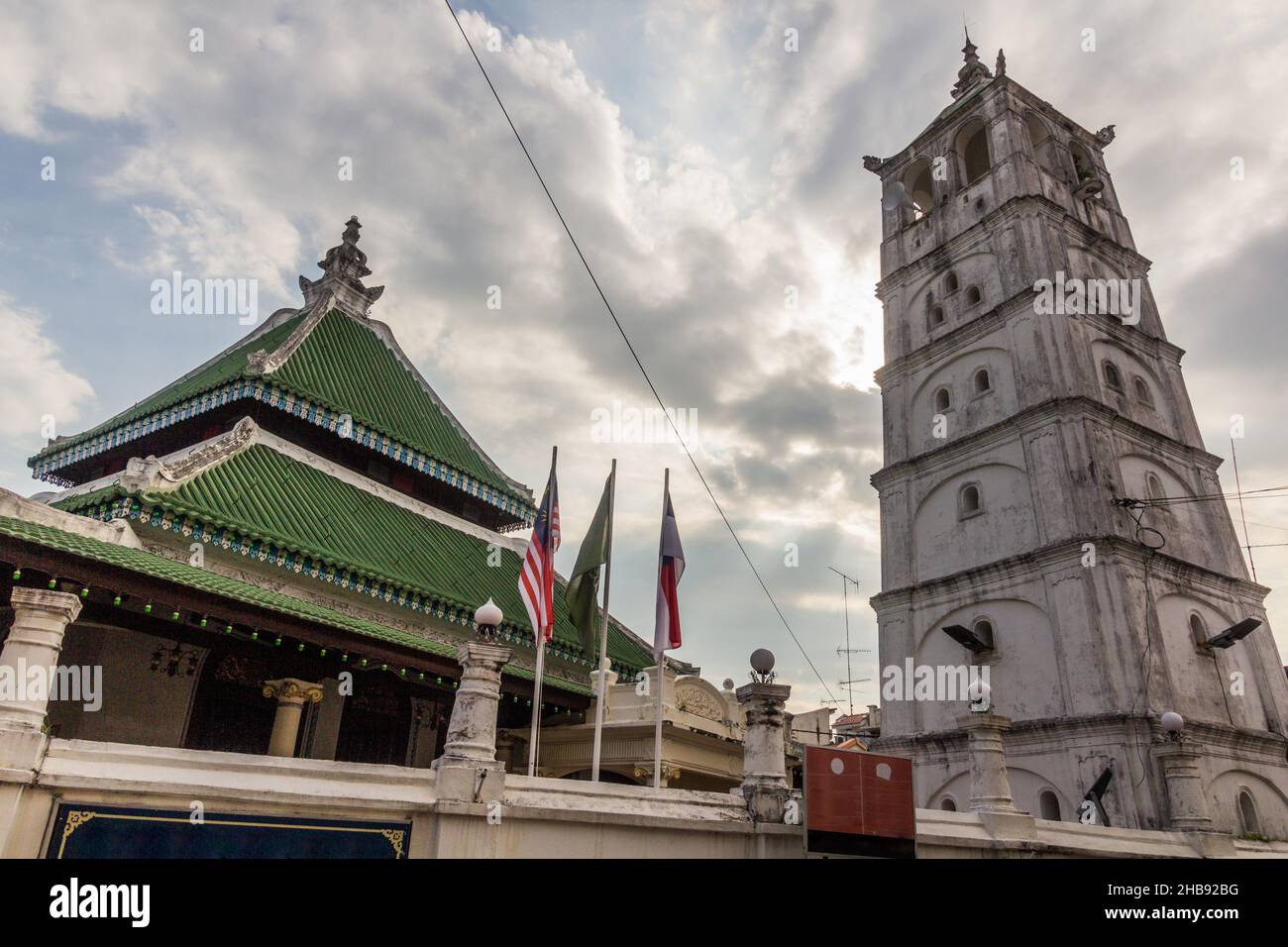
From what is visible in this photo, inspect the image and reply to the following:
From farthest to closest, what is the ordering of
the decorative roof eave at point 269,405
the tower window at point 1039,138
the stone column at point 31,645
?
the tower window at point 1039,138 → the decorative roof eave at point 269,405 → the stone column at point 31,645

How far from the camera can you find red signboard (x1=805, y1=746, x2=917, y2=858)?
10500 mm

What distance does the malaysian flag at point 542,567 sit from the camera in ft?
42.7

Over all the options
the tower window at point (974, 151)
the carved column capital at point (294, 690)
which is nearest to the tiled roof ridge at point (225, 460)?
the carved column capital at point (294, 690)

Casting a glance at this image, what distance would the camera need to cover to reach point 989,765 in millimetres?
13672

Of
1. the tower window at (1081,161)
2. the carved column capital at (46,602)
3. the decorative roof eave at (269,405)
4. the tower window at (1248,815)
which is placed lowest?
the tower window at (1248,815)

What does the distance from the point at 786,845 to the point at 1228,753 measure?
14.2 metres

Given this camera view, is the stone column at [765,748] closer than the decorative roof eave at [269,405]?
Yes

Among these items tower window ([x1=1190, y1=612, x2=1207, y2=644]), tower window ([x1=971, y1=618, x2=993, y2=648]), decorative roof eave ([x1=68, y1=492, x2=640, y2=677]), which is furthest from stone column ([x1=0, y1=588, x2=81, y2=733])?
tower window ([x1=1190, y1=612, x2=1207, y2=644])

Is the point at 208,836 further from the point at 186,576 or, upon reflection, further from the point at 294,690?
the point at 294,690

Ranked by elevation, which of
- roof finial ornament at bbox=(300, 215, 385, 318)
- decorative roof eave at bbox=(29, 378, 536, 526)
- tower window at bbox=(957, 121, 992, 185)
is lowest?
decorative roof eave at bbox=(29, 378, 536, 526)

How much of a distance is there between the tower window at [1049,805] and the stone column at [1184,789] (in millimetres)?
3062

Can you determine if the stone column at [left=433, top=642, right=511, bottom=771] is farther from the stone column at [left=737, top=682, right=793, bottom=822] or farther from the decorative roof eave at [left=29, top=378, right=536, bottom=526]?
the decorative roof eave at [left=29, top=378, right=536, bottom=526]

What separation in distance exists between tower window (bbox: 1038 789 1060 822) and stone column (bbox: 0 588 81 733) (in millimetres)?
19569

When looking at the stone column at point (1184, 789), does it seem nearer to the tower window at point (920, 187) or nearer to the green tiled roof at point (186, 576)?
the green tiled roof at point (186, 576)
